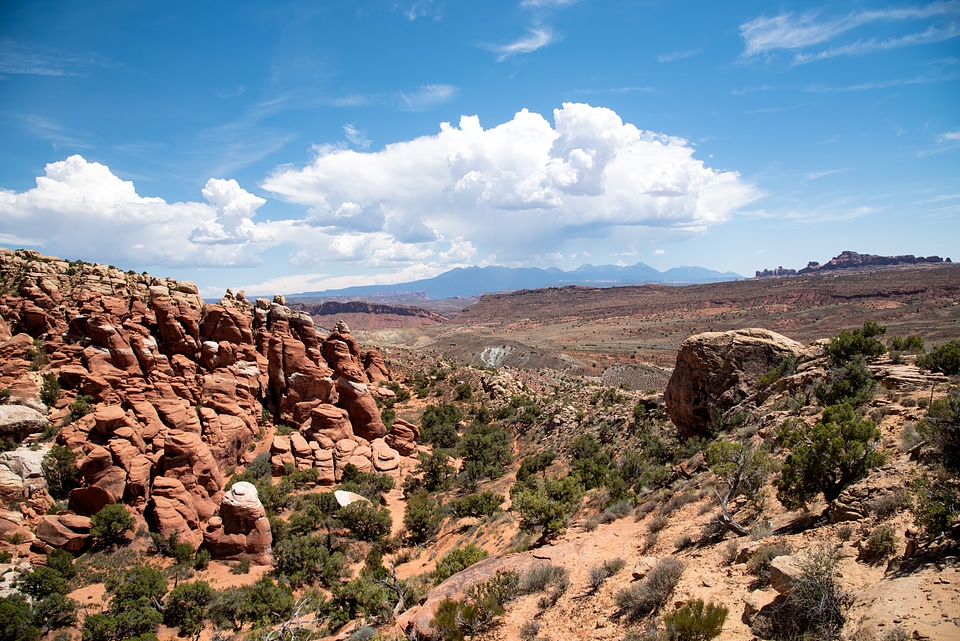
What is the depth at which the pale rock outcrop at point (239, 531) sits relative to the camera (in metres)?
18.7

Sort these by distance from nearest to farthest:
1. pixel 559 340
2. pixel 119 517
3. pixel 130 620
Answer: pixel 130 620
pixel 119 517
pixel 559 340

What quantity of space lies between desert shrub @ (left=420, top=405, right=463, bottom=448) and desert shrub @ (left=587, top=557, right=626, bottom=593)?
23.6m

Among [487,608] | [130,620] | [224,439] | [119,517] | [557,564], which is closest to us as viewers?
[487,608]

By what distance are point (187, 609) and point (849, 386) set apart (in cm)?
2356

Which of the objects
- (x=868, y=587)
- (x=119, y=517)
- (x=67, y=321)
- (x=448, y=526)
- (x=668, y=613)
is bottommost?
(x=448, y=526)

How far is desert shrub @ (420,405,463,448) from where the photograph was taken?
109ft

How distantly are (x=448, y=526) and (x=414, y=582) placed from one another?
228 inches

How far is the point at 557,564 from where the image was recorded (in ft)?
37.4

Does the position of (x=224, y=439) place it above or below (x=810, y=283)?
below

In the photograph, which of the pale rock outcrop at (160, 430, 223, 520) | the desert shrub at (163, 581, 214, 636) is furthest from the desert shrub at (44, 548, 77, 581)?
the desert shrub at (163, 581, 214, 636)

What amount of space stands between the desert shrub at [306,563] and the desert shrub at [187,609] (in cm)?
294

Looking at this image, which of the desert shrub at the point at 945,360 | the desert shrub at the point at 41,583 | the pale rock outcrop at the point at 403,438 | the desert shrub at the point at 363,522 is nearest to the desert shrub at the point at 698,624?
the desert shrub at the point at 945,360

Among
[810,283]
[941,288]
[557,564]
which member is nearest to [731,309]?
[810,283]

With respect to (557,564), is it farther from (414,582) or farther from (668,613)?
(414,582)
